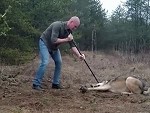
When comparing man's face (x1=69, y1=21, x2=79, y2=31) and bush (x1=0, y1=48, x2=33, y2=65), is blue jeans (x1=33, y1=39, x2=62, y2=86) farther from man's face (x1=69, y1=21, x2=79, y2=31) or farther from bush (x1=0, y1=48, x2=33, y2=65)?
bush (x1=0, y1=48, x2=33, y2=65)

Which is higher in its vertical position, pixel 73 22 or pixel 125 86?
pixel 73 22

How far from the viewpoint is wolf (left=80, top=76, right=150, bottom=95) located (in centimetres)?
828

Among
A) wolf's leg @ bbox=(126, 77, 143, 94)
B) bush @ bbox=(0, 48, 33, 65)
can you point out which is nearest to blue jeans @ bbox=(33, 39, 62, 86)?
wolf's leg @ bbox=(126, 77, 143, 94)

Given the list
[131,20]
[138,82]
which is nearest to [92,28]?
[131,20]

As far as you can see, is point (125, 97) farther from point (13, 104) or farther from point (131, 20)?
point (131, 20)

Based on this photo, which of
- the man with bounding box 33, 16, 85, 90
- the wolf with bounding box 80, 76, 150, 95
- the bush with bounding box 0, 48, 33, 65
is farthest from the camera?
the bush with bounding box 0, 48, 33, 65

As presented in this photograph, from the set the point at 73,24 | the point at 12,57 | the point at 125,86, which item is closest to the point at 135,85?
the point at 125,86

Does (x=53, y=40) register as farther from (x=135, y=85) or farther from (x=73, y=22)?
(x=135, y=85)

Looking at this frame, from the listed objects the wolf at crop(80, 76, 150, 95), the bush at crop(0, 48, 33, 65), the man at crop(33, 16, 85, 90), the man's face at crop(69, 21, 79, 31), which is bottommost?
the wolf at crop(80, 76, 150, 95)

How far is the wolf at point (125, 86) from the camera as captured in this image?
27.2 ft

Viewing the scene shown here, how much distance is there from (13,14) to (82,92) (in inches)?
328

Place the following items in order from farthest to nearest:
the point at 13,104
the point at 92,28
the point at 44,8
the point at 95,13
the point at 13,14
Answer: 1. the point at 95,13
2. the point at 92,28
3. the point at 44,8
4. the point at 13,14
5. the point at 13,104

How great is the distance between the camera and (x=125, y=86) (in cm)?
854

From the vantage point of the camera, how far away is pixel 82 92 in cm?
787
